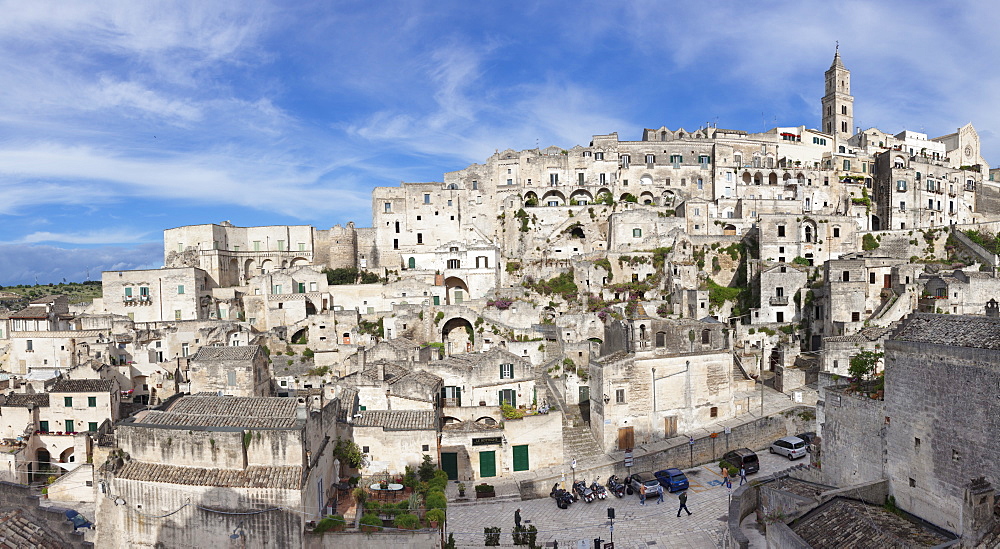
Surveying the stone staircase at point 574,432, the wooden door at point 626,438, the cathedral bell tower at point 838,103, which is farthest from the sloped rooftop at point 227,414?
the cathedral bell tower at point 838,103

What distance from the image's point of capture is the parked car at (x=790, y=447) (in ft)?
101

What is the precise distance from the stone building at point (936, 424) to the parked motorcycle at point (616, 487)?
9.82m

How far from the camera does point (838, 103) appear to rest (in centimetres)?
8356

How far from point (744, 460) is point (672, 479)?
3946 mm

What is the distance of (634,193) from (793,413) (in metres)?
39.4

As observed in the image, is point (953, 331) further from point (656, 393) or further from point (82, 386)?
point (82, 386)

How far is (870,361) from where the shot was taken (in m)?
22.7

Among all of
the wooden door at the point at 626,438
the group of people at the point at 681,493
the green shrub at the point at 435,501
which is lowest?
the group of people at the point at 681,493

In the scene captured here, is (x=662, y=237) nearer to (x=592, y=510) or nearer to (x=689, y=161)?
(x=689, y=161)

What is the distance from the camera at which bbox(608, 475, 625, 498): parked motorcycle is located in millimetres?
27391

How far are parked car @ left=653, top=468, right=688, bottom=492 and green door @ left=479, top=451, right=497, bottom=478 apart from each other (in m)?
7.45

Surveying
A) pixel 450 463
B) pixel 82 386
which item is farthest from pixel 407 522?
pixel 82 386

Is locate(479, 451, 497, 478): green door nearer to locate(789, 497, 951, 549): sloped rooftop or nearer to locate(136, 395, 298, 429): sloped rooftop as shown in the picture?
locate(136, 395, 298, 429): sloped rooftop

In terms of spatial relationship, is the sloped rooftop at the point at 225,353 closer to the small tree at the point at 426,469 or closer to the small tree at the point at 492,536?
the small tree at the point at 426,469
